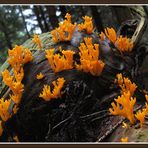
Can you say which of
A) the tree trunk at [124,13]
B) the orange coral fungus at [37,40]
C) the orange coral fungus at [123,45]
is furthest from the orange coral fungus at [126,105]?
the tree trunk at [124,13]

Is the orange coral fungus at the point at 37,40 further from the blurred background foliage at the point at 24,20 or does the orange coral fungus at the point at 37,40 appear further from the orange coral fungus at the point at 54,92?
the blurred background foliage at the point at 24,20

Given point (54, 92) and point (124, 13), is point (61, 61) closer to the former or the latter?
point (54, 92)

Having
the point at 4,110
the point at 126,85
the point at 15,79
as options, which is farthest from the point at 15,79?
the point at 126,85

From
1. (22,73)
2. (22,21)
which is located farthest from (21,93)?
(22,21)

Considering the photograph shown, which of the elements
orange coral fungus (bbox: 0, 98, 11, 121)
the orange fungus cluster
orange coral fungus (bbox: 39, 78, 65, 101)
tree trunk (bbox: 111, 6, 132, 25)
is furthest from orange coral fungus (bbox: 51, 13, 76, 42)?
tree trunk (bbox: 111, 6, 132, 25)

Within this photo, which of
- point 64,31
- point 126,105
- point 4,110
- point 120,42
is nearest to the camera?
point 126,105

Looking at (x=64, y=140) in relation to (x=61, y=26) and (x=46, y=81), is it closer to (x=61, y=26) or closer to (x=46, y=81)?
(x=46, y=81)
